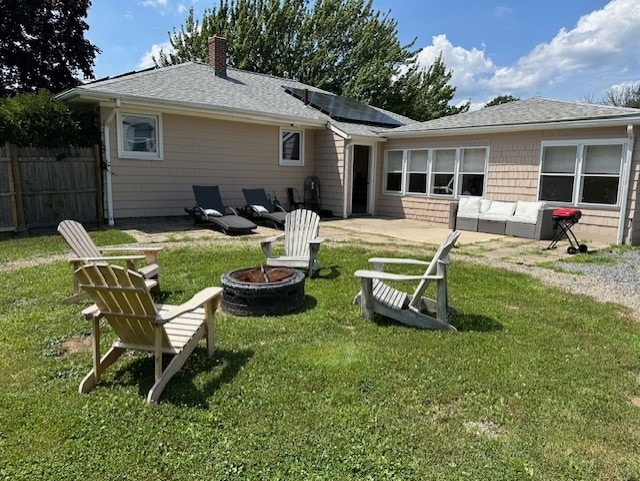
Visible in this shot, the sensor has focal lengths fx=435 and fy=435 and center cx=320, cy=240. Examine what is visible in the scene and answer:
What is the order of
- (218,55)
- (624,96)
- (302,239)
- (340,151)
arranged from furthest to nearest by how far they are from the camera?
(624,96)
(218,55)
(340,151)
(302,239)

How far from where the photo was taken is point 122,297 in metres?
2.85

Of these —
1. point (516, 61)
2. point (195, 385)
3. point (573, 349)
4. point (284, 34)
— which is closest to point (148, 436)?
point (195, 385)

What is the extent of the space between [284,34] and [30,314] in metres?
26.0


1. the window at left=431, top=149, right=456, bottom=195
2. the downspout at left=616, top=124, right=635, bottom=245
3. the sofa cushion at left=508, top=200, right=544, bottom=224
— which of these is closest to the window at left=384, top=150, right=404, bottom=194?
the window at left=431, top=149, right=456, bottom=195

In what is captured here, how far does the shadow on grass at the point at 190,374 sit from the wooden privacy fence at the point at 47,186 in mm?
7832

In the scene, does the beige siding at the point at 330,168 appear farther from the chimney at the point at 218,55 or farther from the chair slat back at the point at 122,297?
the chair slat back at the point at 122,297

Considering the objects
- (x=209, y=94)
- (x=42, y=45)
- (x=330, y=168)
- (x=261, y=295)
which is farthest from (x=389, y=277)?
(x=42, y=45)

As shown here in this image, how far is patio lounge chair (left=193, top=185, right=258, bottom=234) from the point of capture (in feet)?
32.8

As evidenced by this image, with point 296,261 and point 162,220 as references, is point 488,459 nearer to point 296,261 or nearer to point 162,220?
point 296,261

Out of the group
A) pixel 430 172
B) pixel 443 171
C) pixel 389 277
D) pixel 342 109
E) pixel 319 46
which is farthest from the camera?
pixel 319 46

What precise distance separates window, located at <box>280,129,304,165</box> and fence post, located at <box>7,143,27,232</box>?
7171 millimetres

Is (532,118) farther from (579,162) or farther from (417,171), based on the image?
(417,171)

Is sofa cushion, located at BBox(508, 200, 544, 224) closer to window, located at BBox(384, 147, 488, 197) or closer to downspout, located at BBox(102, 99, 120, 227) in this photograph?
window, located at BBox(384, 147, 488, 197)

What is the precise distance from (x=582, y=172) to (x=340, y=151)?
679 centimetres
